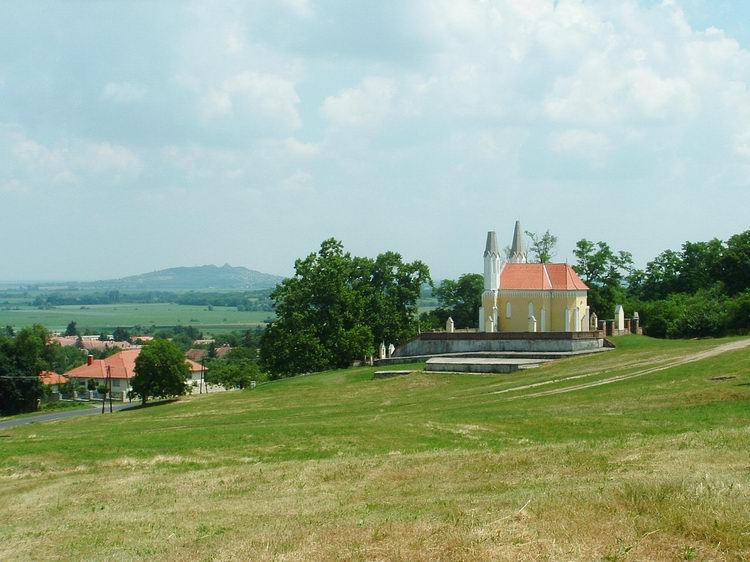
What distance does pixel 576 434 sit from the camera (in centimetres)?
2183

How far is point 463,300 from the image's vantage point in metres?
84.6

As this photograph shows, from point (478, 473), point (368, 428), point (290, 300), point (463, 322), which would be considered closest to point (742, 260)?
point (463, 322)

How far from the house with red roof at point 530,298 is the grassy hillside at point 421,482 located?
78.2 feet

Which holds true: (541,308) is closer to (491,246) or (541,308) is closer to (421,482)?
(491,246)

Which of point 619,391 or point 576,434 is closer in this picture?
point 576,434

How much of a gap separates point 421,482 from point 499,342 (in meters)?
36.9

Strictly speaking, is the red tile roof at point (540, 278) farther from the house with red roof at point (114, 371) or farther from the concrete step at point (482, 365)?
the house with red roof at point (114, 371)

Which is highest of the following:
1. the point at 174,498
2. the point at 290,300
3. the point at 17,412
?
the point at 290,300

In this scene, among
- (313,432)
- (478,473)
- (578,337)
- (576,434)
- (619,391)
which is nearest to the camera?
(478,473)

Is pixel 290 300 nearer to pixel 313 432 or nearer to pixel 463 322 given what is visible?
pixel 463 322

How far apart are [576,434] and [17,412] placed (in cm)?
6897

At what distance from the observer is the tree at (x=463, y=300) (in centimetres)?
8338

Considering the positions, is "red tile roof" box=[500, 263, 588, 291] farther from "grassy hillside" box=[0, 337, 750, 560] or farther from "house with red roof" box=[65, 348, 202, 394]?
"house with red roof" box=[65, 348, 202, 394]

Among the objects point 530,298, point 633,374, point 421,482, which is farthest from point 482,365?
point 421,482
